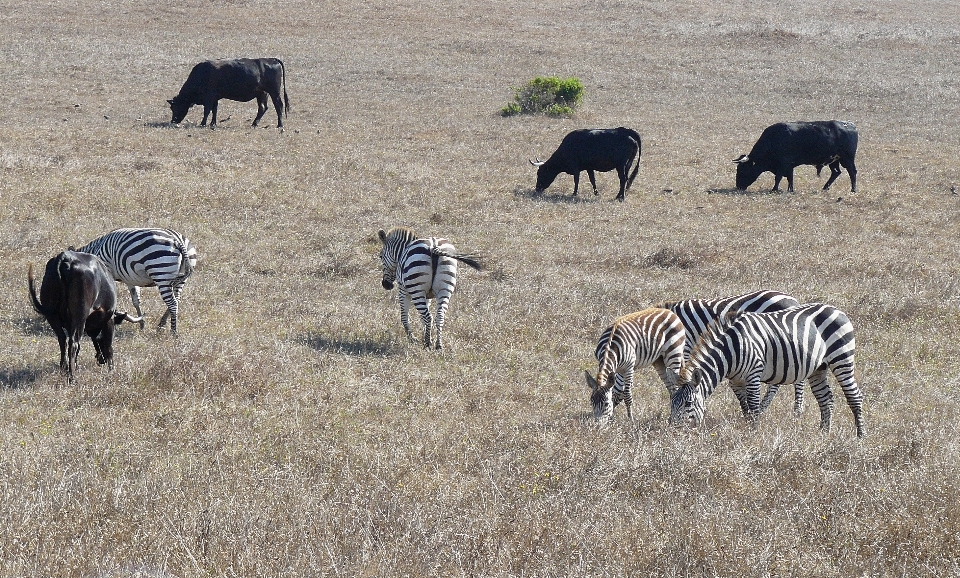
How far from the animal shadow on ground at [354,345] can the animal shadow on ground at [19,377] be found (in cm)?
312

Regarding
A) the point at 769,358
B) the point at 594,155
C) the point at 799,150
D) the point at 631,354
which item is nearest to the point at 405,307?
the point at 631,354

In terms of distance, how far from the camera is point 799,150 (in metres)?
25.7

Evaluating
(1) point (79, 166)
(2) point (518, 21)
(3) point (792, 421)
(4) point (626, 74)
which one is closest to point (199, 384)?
(3) point (792, 421)

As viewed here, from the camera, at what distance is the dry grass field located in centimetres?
561

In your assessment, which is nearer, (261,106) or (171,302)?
(171,302)

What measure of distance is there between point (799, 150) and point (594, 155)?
245 inches

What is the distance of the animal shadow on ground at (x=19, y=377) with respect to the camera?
9.16 m

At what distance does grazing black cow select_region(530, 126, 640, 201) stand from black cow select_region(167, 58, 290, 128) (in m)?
11.6

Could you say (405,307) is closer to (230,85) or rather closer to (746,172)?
(746,172)

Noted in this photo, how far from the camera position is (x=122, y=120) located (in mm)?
30438

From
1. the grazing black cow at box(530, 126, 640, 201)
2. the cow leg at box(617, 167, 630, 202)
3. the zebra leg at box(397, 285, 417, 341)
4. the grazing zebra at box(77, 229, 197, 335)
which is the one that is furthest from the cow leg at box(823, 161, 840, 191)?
the grazing zebra at box(77, 229, 197, 335)

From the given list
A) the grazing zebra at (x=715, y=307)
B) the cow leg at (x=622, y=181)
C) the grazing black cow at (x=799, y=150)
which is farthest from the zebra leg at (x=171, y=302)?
the grazing black cow at (x=799, y=150)

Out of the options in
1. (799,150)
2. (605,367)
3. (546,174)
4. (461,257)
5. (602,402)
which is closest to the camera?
(602,402)

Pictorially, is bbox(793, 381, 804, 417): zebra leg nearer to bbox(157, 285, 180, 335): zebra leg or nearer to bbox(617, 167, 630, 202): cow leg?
bbox(157, 285, 180, 335): zebra leg
